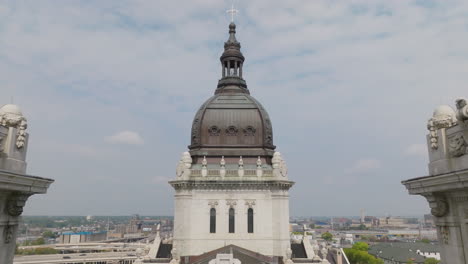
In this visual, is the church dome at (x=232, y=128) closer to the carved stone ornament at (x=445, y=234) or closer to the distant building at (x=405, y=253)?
the carved stone ornament at (x=445, y=234)

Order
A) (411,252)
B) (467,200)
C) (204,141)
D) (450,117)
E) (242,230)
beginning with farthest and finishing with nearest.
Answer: (411,252) → (204,141) → (242,230) → (450,117) → (467,200)

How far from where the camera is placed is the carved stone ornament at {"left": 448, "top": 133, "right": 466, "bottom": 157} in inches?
398

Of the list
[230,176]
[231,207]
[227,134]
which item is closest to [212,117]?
[227,134]

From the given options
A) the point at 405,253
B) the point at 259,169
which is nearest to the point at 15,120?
the point at 259,169

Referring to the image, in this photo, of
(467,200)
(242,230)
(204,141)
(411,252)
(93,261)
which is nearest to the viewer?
(467,200)

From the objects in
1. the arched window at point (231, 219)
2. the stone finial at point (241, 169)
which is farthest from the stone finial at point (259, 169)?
the arched window at point (231, 219)

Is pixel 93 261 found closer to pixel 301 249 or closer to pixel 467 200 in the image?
pixel 301 249

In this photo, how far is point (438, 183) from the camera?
10141 millimetres

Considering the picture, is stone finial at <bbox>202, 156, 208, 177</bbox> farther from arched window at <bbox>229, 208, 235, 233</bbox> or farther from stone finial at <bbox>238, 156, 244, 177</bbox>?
arched window at <bbox>229, 208, 235, 233</bbox>

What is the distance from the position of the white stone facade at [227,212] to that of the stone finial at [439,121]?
27.2 meters

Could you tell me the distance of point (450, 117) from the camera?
35.8 feet

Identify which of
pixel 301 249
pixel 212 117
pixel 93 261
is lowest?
pixel 93 261

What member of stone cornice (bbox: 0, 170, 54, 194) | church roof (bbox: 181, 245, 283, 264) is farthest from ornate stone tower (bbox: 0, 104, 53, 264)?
church roof (bbox: 181, 245, 283, 264)

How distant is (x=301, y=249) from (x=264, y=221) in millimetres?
8535
